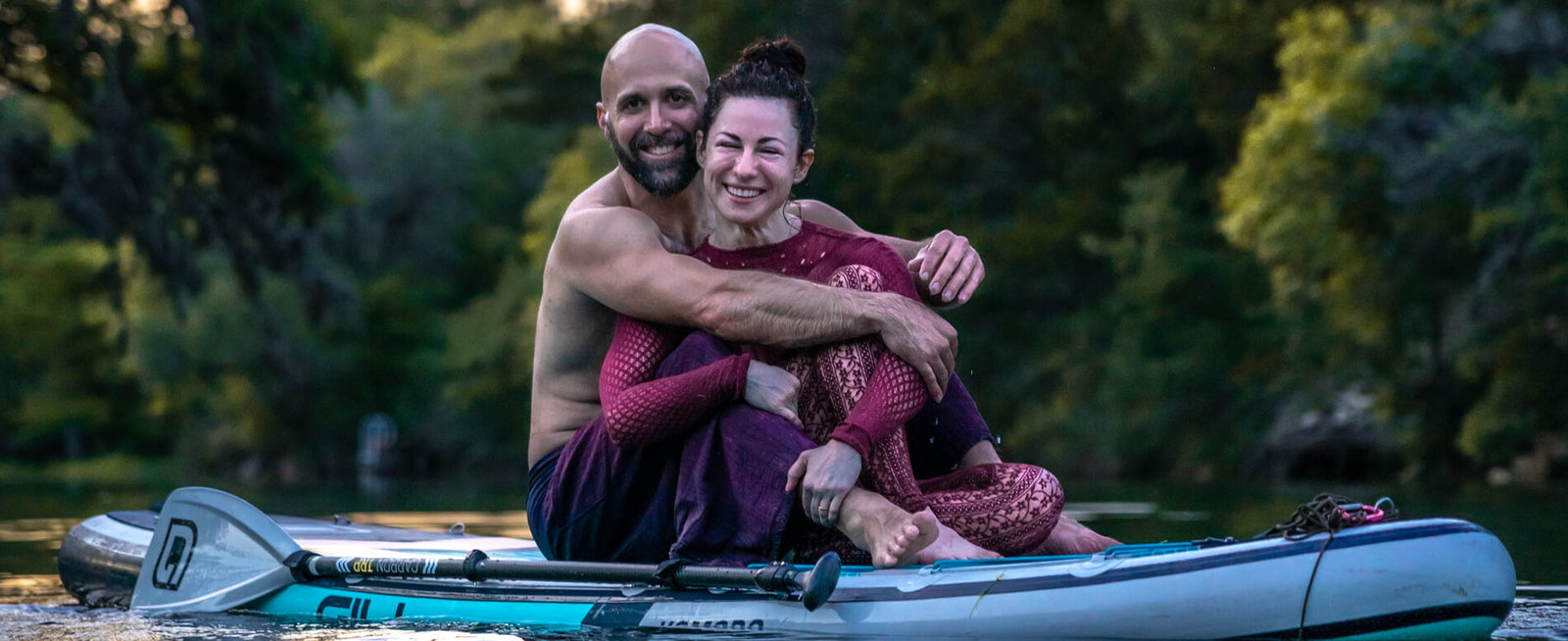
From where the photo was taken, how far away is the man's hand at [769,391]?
410cm

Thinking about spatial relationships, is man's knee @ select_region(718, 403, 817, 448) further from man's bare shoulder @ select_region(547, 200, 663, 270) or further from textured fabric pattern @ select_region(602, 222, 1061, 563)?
man's bare shoulder @ select_region(547, 200, 663, 270)

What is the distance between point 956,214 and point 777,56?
21.9m

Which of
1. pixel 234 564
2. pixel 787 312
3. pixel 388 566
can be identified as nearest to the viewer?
pixel 787 312

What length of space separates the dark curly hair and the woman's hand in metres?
0.77

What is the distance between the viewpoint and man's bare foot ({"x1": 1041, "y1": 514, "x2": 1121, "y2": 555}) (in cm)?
453

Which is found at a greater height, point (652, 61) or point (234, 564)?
point (652, 61)

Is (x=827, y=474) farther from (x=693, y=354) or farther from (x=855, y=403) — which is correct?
(x=693, y=354)

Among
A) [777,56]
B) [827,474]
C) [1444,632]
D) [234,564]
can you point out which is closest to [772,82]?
[777,56]

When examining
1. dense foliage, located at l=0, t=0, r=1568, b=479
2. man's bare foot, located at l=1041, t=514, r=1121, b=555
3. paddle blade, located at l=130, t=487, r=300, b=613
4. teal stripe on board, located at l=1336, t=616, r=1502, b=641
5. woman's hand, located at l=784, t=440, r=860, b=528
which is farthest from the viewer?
dense foliage, located at l=0, t=0, r=1568, b=479

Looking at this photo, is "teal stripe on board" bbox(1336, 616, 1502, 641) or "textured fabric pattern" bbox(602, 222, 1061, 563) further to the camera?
"textured fabric pattern" bbox(602, 222, 1061, 563)

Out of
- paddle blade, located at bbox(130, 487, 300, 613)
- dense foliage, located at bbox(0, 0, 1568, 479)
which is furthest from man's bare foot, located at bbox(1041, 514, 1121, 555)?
dense foliage, located at bbox(0, 0, 1568, 479)

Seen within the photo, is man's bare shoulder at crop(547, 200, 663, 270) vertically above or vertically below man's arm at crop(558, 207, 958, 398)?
above

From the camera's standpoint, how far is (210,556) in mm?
5312

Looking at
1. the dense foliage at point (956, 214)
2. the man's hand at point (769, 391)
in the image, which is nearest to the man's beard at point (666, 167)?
the man's hand at point (769, 391)
